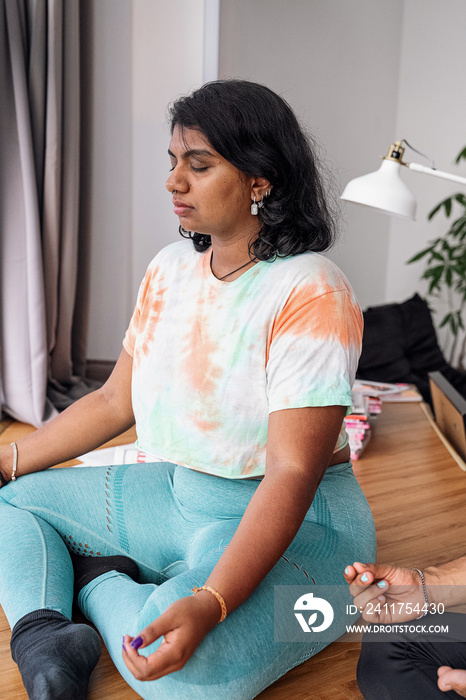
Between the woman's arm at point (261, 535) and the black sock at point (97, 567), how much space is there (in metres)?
0.31

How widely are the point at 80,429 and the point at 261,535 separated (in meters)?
0.60

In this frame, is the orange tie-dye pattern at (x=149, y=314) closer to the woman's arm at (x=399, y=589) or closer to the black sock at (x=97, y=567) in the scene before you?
the black sock at (x=97, y=567)

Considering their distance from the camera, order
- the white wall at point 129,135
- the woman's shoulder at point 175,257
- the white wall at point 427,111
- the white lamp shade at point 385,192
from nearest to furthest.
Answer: the woman's shoulder at point 175,257
the white lamp shade at point 385,192
the white wall at point 129,135
the white wall at point 427,111

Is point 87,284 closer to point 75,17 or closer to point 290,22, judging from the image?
point 75,17

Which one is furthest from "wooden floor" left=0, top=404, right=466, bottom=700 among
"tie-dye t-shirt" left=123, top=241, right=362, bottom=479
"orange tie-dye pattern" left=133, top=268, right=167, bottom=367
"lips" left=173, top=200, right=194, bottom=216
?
"lips" left=173, top=200, right=194, bottom=216

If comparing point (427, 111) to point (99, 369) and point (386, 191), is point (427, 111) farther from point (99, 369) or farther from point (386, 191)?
point (386, 191)

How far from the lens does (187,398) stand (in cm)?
133

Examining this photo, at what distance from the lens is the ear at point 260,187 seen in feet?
4.22

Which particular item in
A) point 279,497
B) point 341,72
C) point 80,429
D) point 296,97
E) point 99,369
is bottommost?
point 99,369

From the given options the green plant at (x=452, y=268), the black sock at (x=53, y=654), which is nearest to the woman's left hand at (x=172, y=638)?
the black sock at (x=53, y=654)

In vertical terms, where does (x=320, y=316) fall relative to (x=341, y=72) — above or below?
below

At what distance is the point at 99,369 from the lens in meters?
3.53

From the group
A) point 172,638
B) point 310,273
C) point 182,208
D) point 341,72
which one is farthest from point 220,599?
point 341,72

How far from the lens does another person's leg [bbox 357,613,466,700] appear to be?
1.07 m
